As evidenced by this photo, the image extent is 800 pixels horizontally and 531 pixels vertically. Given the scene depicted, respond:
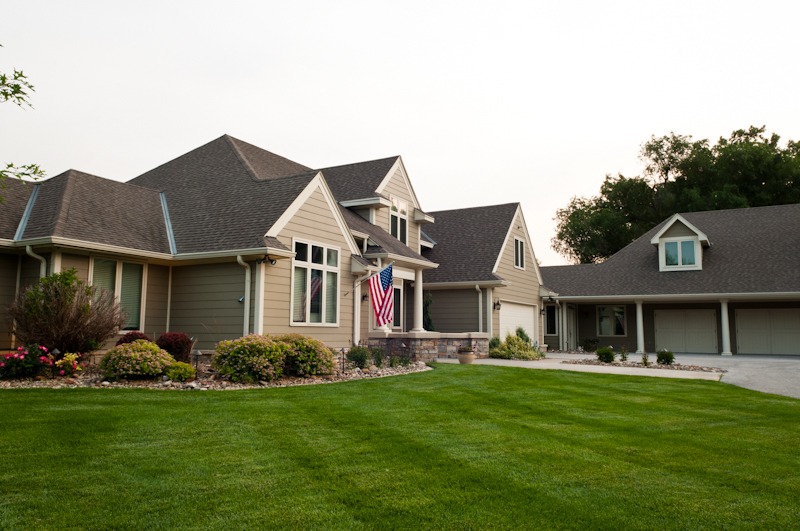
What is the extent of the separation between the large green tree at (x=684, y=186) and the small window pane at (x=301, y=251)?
33.8 m

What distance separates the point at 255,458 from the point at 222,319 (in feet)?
30.0

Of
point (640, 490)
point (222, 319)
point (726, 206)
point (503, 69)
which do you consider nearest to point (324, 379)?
point (222, 319)

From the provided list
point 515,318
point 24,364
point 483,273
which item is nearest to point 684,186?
point 515,318

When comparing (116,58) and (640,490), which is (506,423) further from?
(116,58)

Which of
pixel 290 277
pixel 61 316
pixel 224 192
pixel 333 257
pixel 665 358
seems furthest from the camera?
pixel 665 358

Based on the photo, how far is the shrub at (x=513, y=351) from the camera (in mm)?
20031

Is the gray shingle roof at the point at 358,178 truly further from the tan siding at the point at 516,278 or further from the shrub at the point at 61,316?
the shrub at the point at 61,316

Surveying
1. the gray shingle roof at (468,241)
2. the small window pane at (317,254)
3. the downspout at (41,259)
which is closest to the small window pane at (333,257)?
the small window pane at (317,254)

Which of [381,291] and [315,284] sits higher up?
[315,284]

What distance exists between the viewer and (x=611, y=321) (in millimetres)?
29406

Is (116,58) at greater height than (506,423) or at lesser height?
greater

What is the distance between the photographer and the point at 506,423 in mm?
7547

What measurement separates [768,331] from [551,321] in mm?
9048

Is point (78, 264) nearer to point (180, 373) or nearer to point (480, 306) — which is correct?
point (180, 373)
